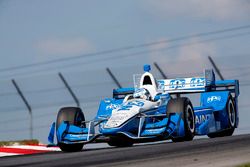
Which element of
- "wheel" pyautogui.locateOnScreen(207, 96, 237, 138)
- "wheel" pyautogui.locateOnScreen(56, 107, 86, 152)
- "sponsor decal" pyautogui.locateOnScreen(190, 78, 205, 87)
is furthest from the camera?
"sponsor decal" pyautogui.locateOnScreen(190, 78, 205, 87)

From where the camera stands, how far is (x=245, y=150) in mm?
11922

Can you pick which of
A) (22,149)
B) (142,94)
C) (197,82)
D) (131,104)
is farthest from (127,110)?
(197,82)

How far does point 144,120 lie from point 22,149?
310cm

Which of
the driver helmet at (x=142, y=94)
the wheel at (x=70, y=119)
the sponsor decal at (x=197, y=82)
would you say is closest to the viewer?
the wheel at (x=70, y=119)

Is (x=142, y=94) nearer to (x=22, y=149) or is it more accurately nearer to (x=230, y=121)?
(x=22, y=149)

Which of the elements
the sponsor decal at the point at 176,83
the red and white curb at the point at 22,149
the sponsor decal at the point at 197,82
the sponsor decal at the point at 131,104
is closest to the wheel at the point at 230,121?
the sponsor decal at the point at 197,82

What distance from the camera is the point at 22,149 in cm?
1738

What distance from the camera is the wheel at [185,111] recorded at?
15805 millimetres

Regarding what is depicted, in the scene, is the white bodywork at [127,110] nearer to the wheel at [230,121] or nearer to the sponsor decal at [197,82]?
the sponsor decal at [197,82]

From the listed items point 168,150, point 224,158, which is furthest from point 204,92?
point 224,158

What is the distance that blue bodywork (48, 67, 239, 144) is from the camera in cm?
1555

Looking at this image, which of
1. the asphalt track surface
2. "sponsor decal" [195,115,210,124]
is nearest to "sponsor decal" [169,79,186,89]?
"sponsor decal" [195,115,210,124]

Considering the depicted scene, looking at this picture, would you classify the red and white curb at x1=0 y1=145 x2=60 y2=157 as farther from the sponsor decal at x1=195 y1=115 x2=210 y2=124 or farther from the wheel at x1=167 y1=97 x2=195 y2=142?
the sponsor decal at x1=195 y1=115 x2=210 y2=124

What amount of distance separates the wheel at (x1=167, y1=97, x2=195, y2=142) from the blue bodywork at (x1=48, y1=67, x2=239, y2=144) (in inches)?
3.7
